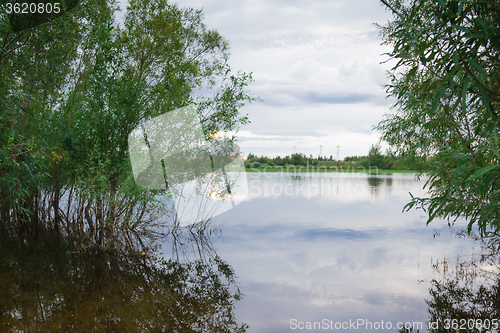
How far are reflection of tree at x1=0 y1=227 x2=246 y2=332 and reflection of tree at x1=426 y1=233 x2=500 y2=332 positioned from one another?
3160 millimetres

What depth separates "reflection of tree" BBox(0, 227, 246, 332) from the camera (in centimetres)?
453

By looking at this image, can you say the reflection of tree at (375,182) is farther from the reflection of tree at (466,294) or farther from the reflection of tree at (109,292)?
the reflection of tree at (109,292)

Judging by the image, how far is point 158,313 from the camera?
16.3ft

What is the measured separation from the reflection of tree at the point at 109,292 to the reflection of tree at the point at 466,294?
3.16 meters

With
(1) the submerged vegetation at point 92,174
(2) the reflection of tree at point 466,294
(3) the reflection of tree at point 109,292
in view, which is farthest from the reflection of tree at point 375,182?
(3) the reflection of tree at point 109,292

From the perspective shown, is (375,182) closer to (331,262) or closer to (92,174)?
(331,262)

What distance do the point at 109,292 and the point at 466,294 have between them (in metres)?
6.24

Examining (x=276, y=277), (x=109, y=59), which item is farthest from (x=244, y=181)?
(x=109, y=59)

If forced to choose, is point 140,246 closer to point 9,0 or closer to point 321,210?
point 9,0

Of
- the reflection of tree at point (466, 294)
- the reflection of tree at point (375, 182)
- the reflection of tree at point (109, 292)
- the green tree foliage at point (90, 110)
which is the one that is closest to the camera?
the reflection of tree at point (109, 292)

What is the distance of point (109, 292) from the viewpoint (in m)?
5.70

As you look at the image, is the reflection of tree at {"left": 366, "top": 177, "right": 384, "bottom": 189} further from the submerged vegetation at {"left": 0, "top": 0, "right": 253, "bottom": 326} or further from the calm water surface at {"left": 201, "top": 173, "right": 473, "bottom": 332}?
the submerged vegetation at {"left": 0, "top": 0, "right": 253, "bottom": 326}

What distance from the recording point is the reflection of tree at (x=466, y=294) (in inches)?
197

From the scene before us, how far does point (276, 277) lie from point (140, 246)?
11.8 ft
